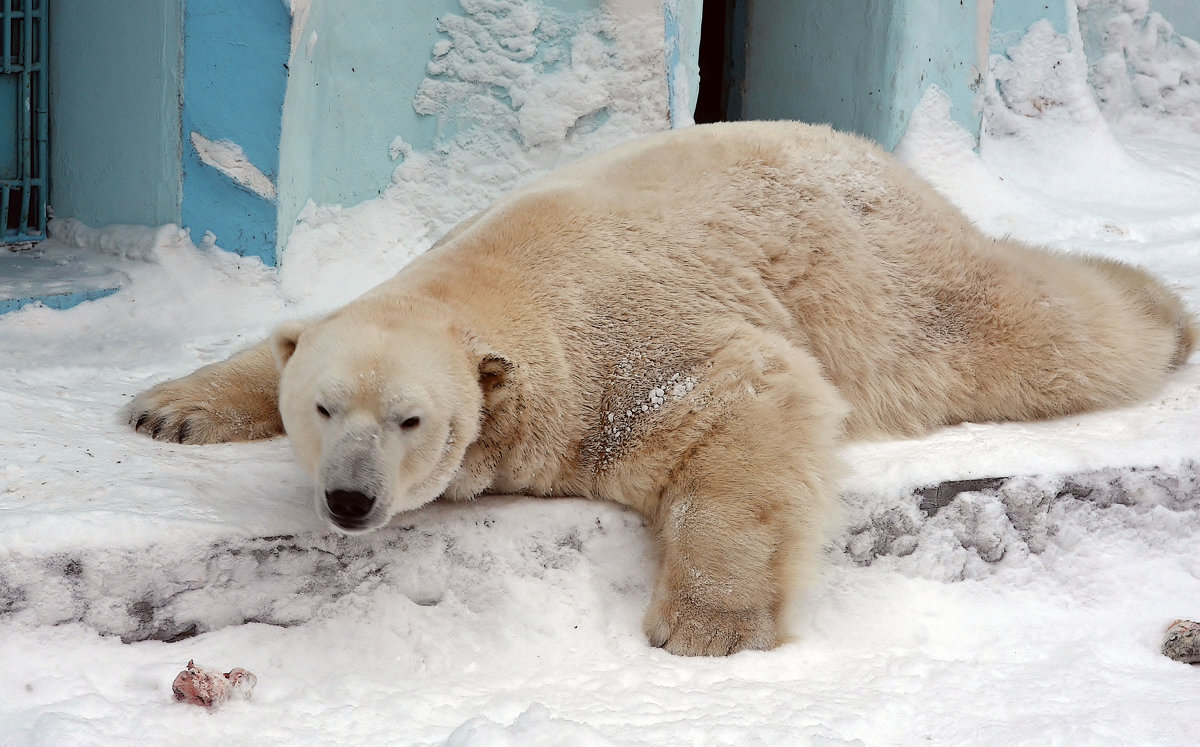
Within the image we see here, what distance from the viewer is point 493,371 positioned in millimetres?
2576

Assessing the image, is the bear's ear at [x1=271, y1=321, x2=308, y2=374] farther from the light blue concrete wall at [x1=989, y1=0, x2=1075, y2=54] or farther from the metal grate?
the light blue concrete wall at [x1=989, y1=0, x2=1075, y2=54]

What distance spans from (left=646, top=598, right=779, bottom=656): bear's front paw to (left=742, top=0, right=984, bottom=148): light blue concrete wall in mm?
4042

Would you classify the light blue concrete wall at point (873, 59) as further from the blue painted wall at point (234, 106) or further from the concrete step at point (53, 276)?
the concrete step at point (53, 276)

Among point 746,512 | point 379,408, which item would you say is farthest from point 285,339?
point 746,512

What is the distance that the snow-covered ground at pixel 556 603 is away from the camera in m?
2.04

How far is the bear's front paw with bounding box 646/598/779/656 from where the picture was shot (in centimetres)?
241

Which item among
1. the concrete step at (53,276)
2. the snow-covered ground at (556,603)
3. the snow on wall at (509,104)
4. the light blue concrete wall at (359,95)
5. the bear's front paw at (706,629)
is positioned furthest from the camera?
the snow on wall at (509,104)

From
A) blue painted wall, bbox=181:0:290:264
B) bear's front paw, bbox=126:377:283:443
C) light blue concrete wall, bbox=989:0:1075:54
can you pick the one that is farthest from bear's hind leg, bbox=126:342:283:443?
light blue concrete wall, bbox=989:0:1075:54

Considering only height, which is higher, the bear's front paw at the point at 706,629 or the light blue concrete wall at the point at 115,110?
the light blue concrete wall at the point at 115,110

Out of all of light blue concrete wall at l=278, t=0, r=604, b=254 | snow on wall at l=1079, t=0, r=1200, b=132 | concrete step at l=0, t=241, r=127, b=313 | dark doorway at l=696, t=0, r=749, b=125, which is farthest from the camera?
snow on wall at l=1079, t=0, r=1200, b=132

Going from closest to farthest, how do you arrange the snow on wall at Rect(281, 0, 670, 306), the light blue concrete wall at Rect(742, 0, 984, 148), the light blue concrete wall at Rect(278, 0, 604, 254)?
the light blue concrete wall at Rect(278, 0, 604, 254), the snow on wall at Rect(281, 0, 670, 306), the light blue concrete wall at Rect(742, 0, 984, 148)

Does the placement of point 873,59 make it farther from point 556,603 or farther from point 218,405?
point 556,603

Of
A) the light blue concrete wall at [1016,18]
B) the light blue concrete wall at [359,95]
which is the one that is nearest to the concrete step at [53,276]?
the light blue concrete wall at [359,95]

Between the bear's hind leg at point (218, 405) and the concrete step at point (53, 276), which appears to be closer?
the bear's hind leg at point (218, 405)
